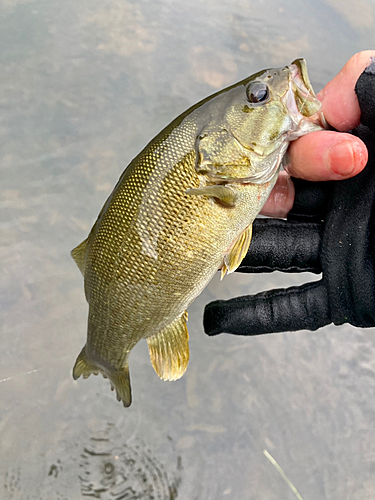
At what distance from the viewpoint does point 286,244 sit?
5.31ft

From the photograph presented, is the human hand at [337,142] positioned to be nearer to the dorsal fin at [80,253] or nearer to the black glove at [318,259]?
the black glove at [318,259]

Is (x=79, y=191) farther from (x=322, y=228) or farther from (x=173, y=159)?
(x=322, y=228)

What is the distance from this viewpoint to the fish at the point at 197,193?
1306 mm

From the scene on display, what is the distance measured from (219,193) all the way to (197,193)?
0.07 m

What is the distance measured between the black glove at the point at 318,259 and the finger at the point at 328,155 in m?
0.20

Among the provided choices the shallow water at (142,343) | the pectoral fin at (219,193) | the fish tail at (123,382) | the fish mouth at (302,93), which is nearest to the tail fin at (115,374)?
the fish tail at (123,382)

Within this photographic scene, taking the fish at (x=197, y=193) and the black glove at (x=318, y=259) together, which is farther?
the black glove at (x=318, y=259)

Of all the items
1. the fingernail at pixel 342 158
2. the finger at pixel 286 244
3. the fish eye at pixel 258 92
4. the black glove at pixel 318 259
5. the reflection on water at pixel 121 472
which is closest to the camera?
the fingernail at pixel 342 158

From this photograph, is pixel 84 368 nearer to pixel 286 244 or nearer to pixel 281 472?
pixel 286 244

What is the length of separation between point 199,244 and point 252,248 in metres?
0.37

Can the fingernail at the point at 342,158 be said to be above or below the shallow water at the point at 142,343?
above

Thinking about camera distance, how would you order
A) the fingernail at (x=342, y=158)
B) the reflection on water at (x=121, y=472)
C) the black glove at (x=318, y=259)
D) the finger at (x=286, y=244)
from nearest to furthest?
the fingernail at (x=342, y=158) < the black glove at (x=318, y=259) < the finger at (x=286, y=244) < the reflection on water at (x=121, y=472)

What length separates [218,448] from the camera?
1995 millimetres

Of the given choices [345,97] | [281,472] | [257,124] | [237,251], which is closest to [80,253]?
[237,251]
